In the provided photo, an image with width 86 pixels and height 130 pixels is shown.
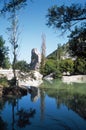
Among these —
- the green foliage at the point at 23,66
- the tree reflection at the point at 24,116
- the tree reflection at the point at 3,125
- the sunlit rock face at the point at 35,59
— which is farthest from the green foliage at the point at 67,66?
the tree reflection at the point at 3,125

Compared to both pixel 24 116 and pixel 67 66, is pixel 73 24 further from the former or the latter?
pixel 67 66

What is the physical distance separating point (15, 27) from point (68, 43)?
19.2 m

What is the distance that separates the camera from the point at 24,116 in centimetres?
1402

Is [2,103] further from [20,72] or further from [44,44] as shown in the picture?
[44,44]

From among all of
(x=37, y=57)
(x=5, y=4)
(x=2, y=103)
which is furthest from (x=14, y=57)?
(x=37, y=57)

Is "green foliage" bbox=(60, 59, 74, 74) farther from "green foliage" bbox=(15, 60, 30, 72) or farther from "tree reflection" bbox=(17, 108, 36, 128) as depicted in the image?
"tree reflection" bbox=(17, 108, 36, 128)

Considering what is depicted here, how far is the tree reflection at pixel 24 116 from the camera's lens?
12330 mm

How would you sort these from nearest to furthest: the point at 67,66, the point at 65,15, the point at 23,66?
the point at 65,15, the point at 23,66, the point at 67,66

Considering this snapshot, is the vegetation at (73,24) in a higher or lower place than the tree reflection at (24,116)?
higher

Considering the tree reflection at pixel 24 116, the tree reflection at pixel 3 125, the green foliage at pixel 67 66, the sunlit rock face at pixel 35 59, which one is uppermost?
the sunlit rock face at pixel 35 59

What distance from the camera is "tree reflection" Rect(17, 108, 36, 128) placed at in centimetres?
1233

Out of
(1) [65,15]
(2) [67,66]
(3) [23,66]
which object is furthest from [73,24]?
(2) [67,66]

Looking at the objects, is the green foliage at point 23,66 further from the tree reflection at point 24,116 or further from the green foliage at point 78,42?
the green foliage at point 78,42

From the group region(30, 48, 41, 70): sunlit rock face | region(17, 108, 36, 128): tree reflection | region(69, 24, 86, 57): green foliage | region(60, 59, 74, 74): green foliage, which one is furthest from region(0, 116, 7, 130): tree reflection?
region(30, 48, 41, 70): sunlit rock face
